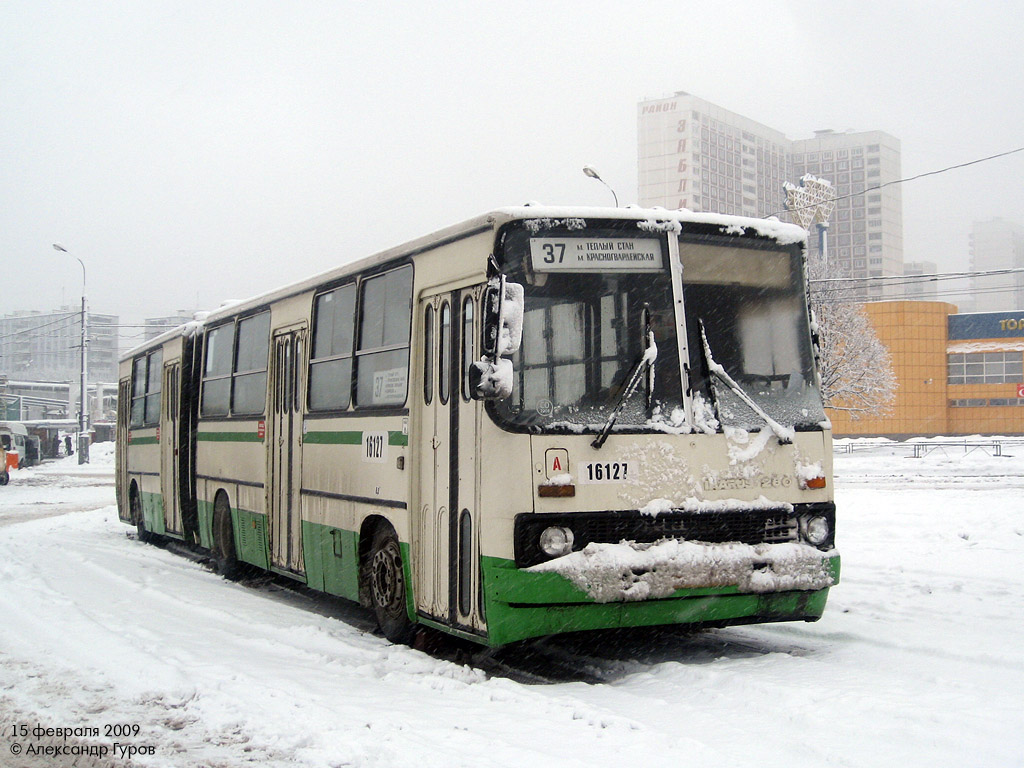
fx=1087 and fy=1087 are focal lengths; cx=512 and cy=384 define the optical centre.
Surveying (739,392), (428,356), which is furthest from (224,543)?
(739,392)

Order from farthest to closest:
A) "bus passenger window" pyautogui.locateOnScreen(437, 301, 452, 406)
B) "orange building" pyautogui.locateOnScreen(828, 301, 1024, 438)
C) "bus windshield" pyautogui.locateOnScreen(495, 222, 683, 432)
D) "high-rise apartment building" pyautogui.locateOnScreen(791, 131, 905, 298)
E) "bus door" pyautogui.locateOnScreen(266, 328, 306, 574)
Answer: "high-rise apartment building" pyautogui.locateOnScreen(791, 131, 905, 298), "orange building" pyautogui.locateOnScreen(828, 301, 1024, 438), "bus door" pyautogui.locateOnScreen(266, 328, 306, 574), "bus passenger window" pyautogui.locateOnScreen(437, 301, 452, 406), "bus windshield" pyautogui.locateOnScreen(495, 222, 683, 432)

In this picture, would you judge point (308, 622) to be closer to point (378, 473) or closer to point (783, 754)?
point (378, 473)

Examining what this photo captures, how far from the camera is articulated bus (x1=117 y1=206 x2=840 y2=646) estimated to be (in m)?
6.62

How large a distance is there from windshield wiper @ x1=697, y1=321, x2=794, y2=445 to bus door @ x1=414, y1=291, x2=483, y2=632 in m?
1.52

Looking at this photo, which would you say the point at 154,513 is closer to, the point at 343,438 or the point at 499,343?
the point at 343,438

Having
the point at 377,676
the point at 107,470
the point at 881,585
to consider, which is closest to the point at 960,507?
the point at 881,585

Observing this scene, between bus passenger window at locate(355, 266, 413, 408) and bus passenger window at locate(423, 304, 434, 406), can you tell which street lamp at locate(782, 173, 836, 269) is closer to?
bus passenger window at locate(355, 266, 413, 408)

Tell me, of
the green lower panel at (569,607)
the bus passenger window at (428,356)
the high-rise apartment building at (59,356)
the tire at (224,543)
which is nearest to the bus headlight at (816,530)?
the green lower panel at (569,607)

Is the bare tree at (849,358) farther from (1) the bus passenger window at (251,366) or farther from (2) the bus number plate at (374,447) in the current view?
(2) the bus number plate at (374,447)

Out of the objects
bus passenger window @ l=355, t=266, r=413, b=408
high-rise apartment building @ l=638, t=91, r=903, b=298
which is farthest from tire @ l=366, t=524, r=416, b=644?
high-rise apartment building @ l=638, t=91, r=903, b=298

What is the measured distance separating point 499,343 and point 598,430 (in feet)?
2.71

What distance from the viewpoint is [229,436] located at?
42.0ft

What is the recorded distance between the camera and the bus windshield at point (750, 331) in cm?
708

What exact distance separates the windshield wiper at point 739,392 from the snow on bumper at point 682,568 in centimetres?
71
